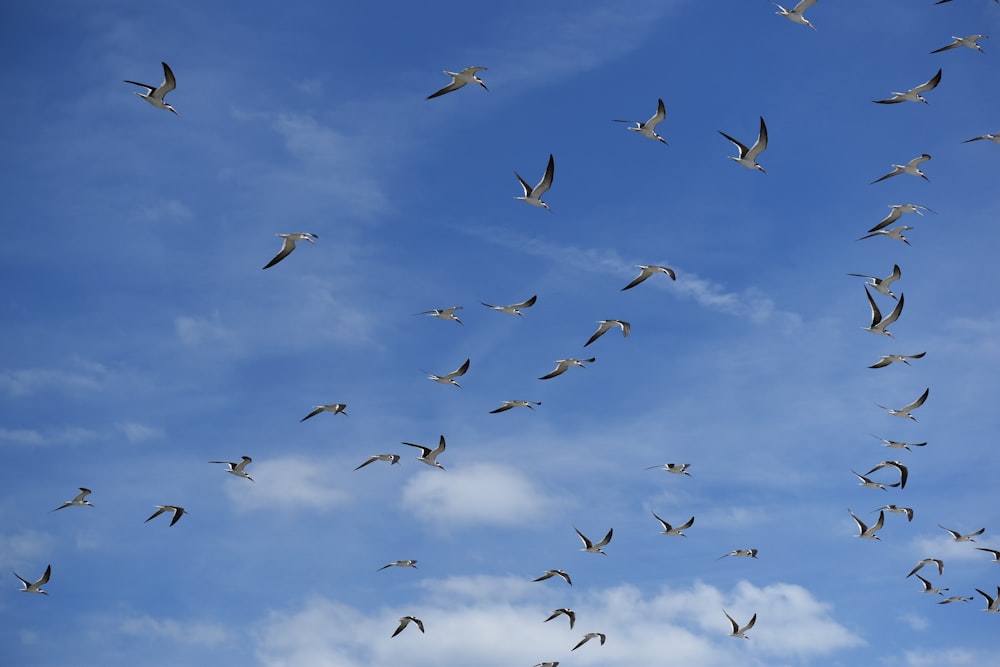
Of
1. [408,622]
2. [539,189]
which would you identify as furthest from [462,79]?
[408,622]

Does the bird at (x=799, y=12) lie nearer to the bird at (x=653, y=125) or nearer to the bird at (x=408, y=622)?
the bird at (x=653, y=125)

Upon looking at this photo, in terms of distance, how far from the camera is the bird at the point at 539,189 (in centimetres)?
6384

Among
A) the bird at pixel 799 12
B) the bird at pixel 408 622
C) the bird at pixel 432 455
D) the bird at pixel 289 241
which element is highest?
the bird at pixel 799 12

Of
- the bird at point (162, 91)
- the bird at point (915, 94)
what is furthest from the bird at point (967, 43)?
the bird at point (162, 91)

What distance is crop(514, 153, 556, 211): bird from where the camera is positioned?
6384 centimetres

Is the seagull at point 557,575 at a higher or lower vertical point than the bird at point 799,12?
lower

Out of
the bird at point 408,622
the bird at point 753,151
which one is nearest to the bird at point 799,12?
the bird at point 753,151

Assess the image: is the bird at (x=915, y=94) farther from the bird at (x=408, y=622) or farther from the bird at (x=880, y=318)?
the bird at (x=408, y=622)

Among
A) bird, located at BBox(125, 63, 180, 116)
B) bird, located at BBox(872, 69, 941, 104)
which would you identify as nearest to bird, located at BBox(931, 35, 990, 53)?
bird, located at BBox(872, 69, 941, 104)

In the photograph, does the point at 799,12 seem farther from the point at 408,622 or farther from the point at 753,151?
the point at 408,622

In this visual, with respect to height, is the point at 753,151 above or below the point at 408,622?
above

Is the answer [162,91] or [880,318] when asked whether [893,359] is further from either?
[162,91]

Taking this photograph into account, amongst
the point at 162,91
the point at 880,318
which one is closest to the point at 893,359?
the point at 880,318

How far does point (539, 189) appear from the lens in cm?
6438
